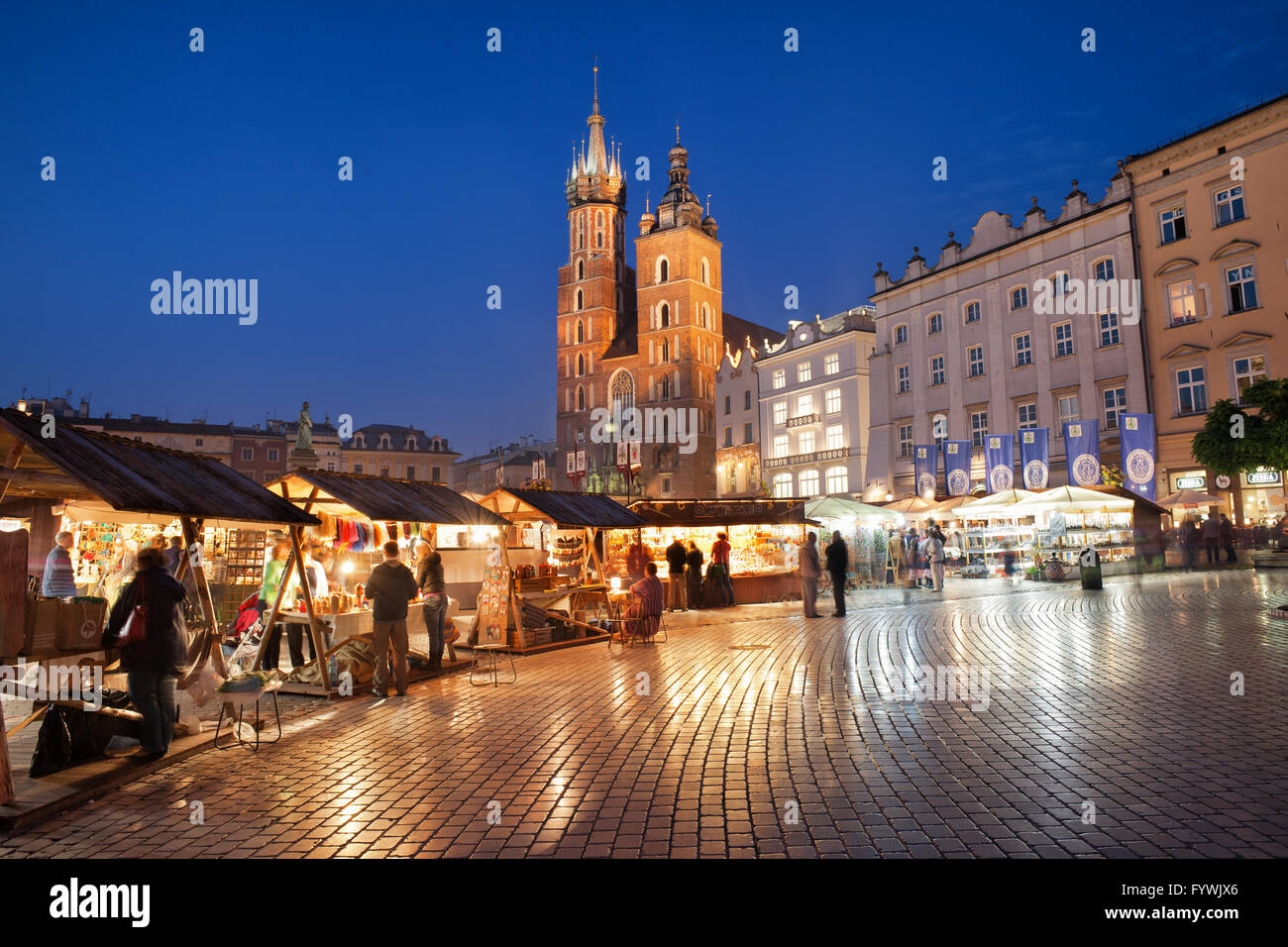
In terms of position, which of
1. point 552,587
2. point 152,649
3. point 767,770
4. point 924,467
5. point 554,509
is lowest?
point 767,770

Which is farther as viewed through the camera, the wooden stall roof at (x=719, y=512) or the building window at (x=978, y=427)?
the building window at (x=978, y=427)

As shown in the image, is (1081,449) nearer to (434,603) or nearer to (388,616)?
(434,603)

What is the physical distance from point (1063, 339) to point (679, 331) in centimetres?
4374

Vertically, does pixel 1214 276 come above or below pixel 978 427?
above

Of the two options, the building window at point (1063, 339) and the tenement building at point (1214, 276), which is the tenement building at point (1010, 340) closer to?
the building window at point (1063, 339)

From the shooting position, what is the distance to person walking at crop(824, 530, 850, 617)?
1762 cm

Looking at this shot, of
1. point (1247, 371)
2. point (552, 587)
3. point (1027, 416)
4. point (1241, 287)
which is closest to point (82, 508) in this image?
point (552, 587)

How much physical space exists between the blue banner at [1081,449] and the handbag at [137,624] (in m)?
31.3

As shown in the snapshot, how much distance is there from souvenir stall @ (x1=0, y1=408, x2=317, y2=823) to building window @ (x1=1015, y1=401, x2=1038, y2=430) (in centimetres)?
3538

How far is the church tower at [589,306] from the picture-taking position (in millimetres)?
81750

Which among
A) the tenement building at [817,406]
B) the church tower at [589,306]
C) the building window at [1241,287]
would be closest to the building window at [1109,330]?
the building window at [1241,287]

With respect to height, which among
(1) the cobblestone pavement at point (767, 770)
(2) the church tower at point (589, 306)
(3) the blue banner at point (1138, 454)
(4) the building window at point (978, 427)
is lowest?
(1) the cobblestone pavement at point (767, 770)

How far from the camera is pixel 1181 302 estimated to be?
104 feet
